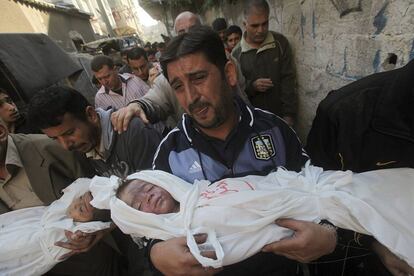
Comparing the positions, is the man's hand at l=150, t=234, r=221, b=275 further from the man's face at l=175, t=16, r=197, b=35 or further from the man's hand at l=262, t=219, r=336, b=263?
the man's face at l=175, t=16, r=197, b=35

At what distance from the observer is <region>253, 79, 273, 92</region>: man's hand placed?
3037mm

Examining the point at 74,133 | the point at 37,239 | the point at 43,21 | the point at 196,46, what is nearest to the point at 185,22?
the point at 196,46

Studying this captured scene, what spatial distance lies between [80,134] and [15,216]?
923mm

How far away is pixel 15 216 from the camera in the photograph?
6.60 ft

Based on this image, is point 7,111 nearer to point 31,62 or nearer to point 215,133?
point 31,62

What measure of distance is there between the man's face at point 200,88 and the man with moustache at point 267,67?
165 cm

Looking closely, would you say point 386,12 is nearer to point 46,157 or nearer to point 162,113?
point 162,113

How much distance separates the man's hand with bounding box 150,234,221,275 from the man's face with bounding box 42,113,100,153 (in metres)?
1.14

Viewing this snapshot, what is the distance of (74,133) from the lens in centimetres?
191

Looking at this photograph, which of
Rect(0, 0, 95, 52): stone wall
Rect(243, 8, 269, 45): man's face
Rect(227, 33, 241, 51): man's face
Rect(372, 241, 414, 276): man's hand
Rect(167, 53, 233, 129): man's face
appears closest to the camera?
Rect(372, 241, 414, 276): man's hand

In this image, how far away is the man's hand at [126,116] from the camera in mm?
1856

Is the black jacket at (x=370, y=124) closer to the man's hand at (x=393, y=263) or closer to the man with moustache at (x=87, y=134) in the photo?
the man's hand at (x=393, y=263)

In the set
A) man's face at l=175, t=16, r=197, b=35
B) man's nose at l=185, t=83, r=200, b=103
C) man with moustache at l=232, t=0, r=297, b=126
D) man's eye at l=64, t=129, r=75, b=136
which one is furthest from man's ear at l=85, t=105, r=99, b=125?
man with moustache at l=232, t=0, r=297, b=126

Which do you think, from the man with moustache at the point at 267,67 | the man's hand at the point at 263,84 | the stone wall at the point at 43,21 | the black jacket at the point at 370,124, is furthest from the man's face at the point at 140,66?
the stone wall at the point at 43,21
